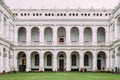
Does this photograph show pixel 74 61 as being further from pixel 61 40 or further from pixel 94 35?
pixel 94 35

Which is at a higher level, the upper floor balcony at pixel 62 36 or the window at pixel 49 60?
the upper floor balcony at pixel 62 36

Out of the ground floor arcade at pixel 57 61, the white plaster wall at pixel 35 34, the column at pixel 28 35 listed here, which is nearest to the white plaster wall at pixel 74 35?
the ground floor arcade at pixel 57 61

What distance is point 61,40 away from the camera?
6825 cm

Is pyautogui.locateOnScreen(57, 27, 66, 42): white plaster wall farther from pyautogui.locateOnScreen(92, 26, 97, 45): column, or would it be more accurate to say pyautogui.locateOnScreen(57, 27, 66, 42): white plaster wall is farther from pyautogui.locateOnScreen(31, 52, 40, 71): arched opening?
pyautogui.locateOnScreen(92, 26, 97, 45): column

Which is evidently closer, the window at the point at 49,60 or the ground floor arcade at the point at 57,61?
the ground floor arcade at the point at 57,61

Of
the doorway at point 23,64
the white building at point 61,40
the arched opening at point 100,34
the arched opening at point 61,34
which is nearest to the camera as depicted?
the white building at point 61,40

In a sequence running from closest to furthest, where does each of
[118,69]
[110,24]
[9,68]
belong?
1. [118,69]
2. [9,68]
3. [110,24]

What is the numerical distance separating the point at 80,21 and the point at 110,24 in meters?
6.71

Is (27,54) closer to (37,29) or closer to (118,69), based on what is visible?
(37,29)

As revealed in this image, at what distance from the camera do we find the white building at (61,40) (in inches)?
2559

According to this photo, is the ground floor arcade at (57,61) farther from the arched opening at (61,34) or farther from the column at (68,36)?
the arched opening at (61,34)

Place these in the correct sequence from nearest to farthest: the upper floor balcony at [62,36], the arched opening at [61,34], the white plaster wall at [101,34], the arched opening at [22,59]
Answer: the upper floor balcony at [62,36] < the arched opening at [22,59] < the white plaster wall at [101,34] < the arched opening at [61,34]

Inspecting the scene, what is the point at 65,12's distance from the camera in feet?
220

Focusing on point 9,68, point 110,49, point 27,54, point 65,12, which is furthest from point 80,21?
point 9,68
